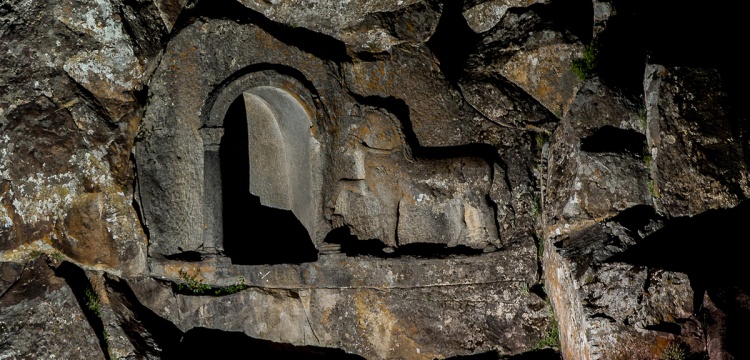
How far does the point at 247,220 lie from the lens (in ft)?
30.5

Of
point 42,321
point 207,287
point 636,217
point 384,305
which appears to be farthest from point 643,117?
point 42,321

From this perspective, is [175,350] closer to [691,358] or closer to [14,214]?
[14,214]

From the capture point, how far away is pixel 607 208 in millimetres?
7754

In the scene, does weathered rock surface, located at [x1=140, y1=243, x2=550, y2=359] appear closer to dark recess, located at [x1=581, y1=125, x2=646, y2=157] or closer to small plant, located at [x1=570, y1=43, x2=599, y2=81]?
dark recess, located at [x1=581, y1=125, x2=646, y2=157]

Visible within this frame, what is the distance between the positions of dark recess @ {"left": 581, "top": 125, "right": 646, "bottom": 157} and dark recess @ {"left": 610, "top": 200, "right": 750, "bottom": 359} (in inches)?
32.5

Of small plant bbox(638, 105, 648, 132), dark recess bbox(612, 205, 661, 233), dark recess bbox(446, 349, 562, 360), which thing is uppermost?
small plant bbox(638, 105, 648, 132)

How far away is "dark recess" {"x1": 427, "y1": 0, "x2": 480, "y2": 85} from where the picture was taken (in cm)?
962

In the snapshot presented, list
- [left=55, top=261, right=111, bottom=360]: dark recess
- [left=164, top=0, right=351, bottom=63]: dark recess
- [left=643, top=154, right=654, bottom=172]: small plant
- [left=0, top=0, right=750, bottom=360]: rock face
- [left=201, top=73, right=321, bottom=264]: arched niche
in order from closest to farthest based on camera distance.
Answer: [left=643, top=154, right=654, bottom=172]: small plant → [left=0, top=0, right=750, bottom=360]: rock face → [left=55, top=261, right=111, bottom=360]: dark recess → [left=201, top=73, right=321, bottom=264]: arched niche → [left=164, top=0, right=351, bottom=63]: dark recess

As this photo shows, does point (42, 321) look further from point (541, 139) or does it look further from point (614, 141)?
point (614, 141)

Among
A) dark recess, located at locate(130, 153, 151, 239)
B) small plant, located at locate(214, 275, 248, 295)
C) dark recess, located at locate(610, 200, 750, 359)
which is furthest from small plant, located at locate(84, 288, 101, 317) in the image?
dark recess, located at locate(610, 200, 750, 359)

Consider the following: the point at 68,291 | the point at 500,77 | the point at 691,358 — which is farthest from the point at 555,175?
the point at 68,291

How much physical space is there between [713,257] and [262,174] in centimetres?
490

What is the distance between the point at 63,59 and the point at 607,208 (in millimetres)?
5726

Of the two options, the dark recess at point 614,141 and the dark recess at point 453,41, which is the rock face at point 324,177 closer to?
the dark recess at point 614,141
